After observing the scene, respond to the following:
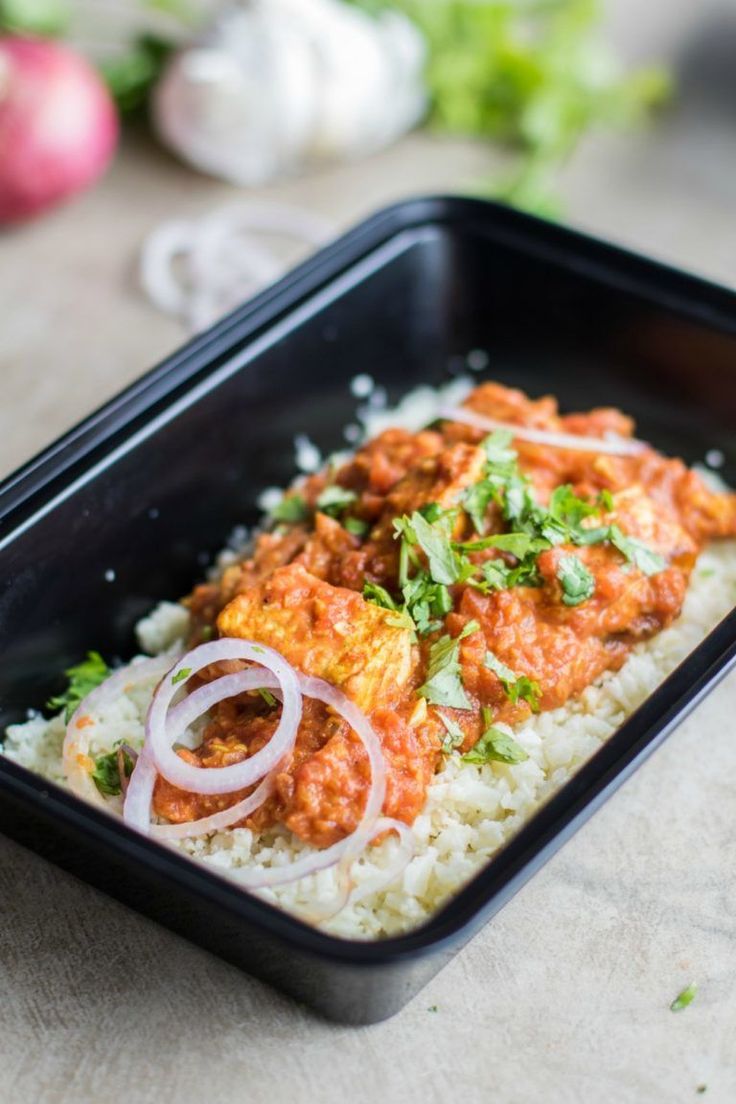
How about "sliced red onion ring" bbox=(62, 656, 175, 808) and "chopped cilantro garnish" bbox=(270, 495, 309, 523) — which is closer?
"sliced red onion ring" bbox=(62, 656, 175, 808)

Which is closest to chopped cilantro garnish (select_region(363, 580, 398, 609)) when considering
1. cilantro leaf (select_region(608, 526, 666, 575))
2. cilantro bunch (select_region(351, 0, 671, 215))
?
cilantro leaf (select_region(608, 526, 666, 575))

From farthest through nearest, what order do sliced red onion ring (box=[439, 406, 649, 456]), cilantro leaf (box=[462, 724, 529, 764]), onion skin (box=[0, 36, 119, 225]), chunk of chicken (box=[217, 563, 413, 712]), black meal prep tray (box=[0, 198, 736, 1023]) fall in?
onion skin (box=[0, 36, 119, 225]), sliced red onion ring (box=[439, 406, 649, 456]), cilantro leaf (box=[462, 724, 529, 764]), chunk of chicken (box=[217, 563, 413, 712]), black meal prep tray (box=[0, 198, 736, 1023])

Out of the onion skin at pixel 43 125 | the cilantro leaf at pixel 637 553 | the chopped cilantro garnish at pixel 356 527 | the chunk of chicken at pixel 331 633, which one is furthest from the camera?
the onion skin at pixel 43 125

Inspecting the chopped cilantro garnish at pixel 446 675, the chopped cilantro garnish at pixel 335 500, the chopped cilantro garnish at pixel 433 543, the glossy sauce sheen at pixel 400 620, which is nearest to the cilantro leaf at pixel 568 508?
the glossy sauce sheen at pixel 400 620

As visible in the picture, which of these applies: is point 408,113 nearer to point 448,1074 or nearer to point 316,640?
point 316,640

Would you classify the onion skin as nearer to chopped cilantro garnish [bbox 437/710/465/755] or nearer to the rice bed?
the rice bed

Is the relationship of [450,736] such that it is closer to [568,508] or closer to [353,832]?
[353,832]

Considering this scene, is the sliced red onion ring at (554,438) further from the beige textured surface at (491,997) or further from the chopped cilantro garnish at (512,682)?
the chopped cilantro garnish at (512,682)
